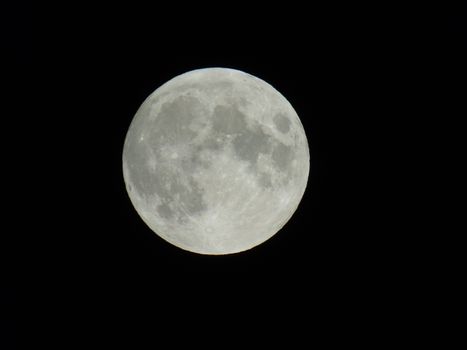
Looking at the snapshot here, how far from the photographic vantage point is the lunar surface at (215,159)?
4.55 meters

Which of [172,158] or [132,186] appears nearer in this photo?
[172,158]

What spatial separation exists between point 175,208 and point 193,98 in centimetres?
Answer: 94

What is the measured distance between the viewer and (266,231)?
5137mm

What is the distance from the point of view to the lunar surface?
4.55m

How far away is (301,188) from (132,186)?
154 cm

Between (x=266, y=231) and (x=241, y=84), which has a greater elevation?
(x=241, y=84)

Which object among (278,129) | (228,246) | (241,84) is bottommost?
(228,246)

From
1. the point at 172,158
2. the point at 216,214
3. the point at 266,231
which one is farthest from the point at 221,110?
the point at 266,231

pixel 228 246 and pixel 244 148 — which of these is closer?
pixel 244 148

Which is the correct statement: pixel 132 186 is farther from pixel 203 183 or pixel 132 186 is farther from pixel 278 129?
pixel 278 129

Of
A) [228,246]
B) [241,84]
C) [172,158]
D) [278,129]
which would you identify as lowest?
[228,246]

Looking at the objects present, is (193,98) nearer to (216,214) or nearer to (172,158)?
(172,158)

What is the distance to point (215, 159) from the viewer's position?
178 inches

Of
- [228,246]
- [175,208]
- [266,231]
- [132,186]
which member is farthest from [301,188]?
[132,186]
